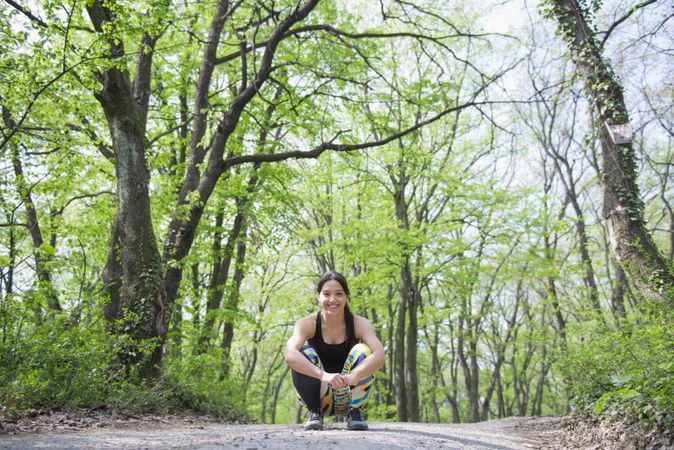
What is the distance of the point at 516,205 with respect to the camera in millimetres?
16094

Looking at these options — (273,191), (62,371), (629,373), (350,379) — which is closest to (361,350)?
(350,379)

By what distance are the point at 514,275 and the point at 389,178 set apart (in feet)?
19.3

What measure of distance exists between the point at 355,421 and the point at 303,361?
2.42 ft

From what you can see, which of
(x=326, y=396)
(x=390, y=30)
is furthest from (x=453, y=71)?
(x=326, y=396)

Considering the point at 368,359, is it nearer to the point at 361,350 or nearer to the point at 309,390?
the point at 361,350

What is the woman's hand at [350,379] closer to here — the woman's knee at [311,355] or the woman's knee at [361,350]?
the woman's knee at [361,350]

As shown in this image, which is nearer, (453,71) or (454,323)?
(453,71)

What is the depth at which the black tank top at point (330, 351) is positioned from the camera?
4.57m

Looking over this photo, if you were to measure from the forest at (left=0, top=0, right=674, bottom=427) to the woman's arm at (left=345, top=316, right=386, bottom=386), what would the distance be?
65.2 inches

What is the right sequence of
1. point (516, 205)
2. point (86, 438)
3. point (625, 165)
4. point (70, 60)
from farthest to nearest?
1. point (516, 205)
2. point (625, 165)
3. point (70, 60)
4. point (86, 438)

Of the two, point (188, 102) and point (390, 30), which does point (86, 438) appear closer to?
point (188, 102)

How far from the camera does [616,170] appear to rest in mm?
7328

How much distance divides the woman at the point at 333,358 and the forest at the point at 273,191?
179 cm

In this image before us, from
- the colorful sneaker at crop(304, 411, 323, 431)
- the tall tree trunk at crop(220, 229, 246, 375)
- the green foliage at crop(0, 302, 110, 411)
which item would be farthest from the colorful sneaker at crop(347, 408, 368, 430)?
the tall tree trunk at crop(220, 229, 246, 375)
